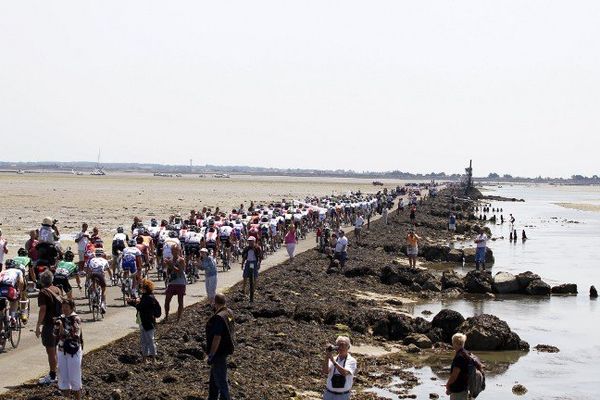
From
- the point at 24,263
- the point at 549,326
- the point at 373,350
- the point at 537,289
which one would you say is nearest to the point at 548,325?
the point at 549,326

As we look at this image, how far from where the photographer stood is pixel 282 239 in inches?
1507

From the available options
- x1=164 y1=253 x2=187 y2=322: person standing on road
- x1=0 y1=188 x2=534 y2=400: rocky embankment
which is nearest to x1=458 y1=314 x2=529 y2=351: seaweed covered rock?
x1=0 y1=188 x2=534 y2=400: rocky embankment

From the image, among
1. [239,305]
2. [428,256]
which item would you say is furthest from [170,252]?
[428,256]

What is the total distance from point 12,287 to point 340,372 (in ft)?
22.6

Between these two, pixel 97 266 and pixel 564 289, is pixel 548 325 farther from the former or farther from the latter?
pixel 97 266

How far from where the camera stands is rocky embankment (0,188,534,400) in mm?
14125

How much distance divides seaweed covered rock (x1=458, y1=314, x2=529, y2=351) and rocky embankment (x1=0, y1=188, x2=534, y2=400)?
0.08 ft

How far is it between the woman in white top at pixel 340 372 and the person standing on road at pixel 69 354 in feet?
11.3

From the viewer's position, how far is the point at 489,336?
66.7 ft

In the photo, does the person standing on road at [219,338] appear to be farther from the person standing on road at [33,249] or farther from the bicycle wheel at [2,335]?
the person standing on road at [33,249]

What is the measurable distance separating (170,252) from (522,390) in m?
8.84

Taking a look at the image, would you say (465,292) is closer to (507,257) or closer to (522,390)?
(522,390)

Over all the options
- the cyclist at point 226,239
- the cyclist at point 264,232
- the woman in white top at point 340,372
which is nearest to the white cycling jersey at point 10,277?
the woman in white top at point 340,372

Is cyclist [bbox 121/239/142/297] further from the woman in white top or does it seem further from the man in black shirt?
the man in black shirt
